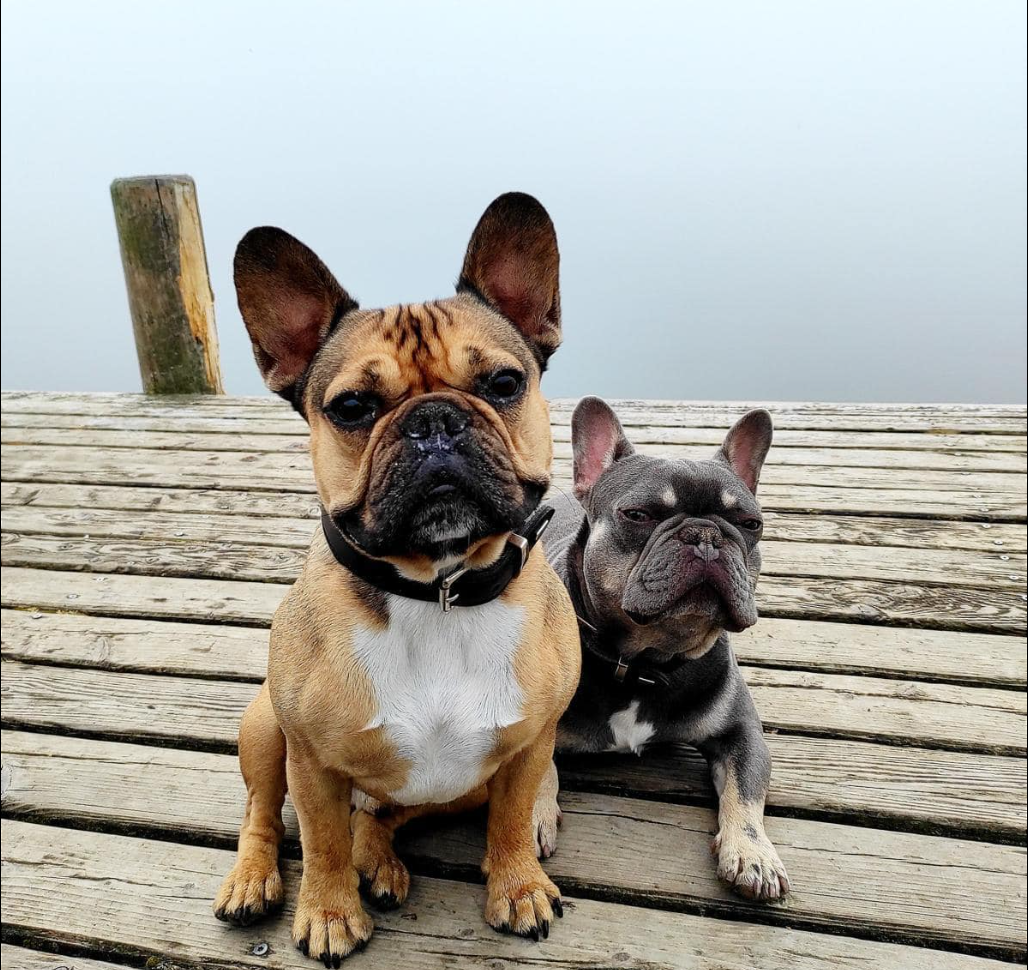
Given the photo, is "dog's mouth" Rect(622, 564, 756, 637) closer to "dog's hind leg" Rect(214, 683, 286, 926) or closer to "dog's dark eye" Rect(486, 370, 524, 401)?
"dog's dark eye" Rect(486, 370, 524, 401)

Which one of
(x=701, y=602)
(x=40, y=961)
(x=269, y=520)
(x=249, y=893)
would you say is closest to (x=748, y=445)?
(x=701, y=602)

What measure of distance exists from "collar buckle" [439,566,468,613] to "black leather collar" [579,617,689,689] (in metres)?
0.85

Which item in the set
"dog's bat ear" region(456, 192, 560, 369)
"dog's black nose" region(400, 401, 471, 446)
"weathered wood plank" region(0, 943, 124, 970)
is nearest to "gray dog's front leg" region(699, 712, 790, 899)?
"dog's bat ear" region(456, 192, 560, 369)

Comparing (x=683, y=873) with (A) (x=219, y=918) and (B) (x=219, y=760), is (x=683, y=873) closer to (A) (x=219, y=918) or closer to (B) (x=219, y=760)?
(A) (x=219, y=918)

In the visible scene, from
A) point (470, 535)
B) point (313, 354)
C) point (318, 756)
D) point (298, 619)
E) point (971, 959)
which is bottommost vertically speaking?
point (971, 959)

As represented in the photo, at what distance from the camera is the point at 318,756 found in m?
1.99

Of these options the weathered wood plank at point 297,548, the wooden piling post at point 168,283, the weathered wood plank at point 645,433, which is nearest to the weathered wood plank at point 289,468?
the weathered wood plank at point 645,433

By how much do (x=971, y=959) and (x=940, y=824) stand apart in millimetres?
451

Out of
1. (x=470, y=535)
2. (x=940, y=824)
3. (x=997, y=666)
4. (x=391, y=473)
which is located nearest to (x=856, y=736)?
(x=940, y=824)

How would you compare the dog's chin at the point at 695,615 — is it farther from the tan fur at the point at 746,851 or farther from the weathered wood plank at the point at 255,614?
the weathered wood plank at the point at 255,614

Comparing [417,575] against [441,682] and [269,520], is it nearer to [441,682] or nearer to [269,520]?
[441,682]

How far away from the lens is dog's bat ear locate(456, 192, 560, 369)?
6.75 feet

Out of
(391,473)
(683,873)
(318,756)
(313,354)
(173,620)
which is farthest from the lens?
(173,620)

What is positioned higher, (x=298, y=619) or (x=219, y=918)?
(x=298, y=619)
